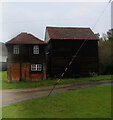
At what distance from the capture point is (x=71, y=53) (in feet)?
83.5

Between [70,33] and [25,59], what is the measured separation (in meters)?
8.65

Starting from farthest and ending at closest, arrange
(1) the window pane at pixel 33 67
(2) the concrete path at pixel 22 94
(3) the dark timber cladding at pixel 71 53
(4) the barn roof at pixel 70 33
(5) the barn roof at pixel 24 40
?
(4) the barn roof at pixel 70 33
(3) the dark timber cladding at pixel 71 53
(1) the window pane at pixel 33 67
(5) the barn roof at pixel 24 40
(2) the concrete path at pixel 22 94

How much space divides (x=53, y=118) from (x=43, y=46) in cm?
1698

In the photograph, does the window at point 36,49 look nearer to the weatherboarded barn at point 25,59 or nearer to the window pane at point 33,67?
the weatherboarded barn at point 25,59

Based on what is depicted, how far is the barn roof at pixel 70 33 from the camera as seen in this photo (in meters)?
25.5

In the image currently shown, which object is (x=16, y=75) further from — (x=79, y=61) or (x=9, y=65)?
(x=79, y=61)

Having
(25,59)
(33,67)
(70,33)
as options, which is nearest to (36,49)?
(25,59)

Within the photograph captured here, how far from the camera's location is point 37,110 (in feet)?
26.6

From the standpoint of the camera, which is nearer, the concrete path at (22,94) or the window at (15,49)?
the concrete path at (22,94)

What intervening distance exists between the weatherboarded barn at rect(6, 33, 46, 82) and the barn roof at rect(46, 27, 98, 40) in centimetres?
343

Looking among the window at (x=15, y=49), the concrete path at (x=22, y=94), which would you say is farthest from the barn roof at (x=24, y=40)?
the concrete path at (x=22, y=94)

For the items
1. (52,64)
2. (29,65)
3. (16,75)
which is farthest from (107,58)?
(16,75)

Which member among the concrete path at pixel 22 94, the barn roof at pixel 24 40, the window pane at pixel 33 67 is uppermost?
the barn roof at pixel 24 40

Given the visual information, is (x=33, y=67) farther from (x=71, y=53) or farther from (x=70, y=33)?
(x=70, y=33)
